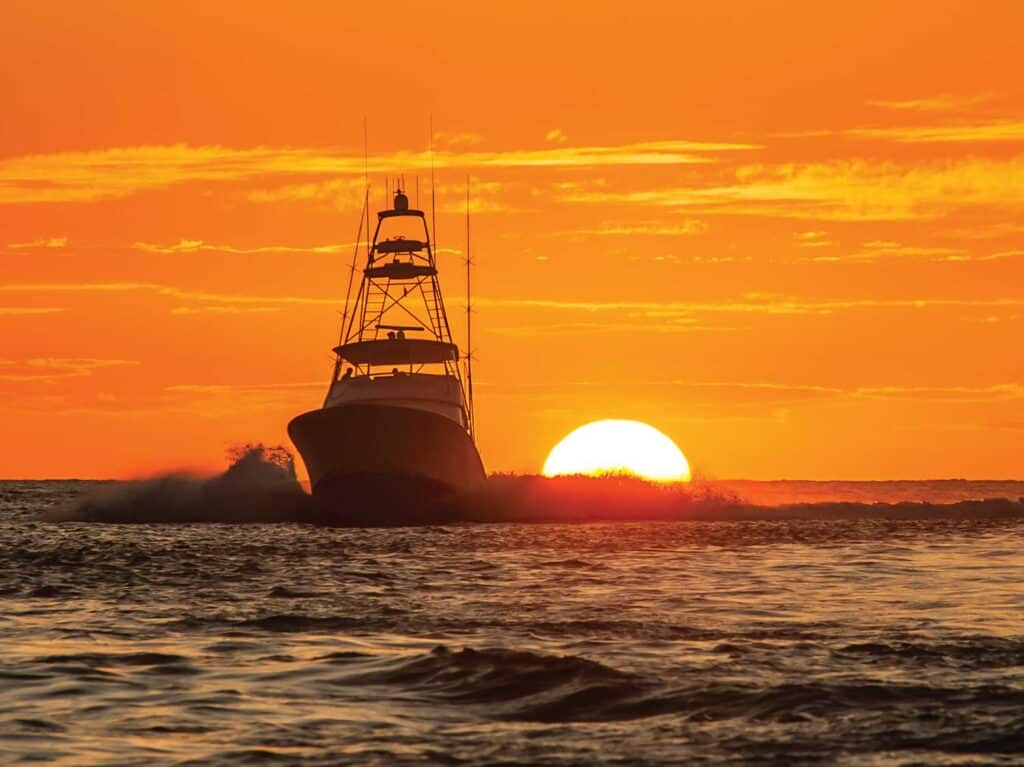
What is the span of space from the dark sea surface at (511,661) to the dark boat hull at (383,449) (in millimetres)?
21109

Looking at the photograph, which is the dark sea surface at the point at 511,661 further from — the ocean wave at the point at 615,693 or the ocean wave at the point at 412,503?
the ocean wave at the point at 412,503

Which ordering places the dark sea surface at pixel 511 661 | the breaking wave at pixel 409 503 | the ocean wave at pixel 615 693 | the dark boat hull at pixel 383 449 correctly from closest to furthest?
1. the dark sea surface at pixel 511 661
2. the ocean wave at pixel 615 693
3. the dark boat hull at pixel 383 449
4. the breaking wave at pixel 409 503

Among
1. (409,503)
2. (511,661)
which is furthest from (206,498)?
(511,661)

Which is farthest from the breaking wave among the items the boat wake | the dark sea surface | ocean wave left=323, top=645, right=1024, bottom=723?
ocean wave left=323, top=645, right=1024, bottom=723

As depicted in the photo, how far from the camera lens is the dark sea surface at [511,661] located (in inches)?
525

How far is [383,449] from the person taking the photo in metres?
57.5

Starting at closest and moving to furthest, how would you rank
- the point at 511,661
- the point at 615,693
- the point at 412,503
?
the point at 615,693 < the point at 511,661 < the point at 412,503

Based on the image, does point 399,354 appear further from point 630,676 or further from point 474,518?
point 630,676

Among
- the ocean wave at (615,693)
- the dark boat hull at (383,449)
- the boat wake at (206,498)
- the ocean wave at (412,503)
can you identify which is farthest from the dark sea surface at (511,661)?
the boat wake at (206,498)

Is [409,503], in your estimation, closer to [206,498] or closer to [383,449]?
[383,449]

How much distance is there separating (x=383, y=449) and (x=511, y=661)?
40156 millimetres

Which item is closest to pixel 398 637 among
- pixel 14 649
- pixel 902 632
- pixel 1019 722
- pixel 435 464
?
pixel 14 649

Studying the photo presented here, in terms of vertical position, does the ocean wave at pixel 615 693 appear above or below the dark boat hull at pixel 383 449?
below

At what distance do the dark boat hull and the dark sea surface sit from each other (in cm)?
2111
